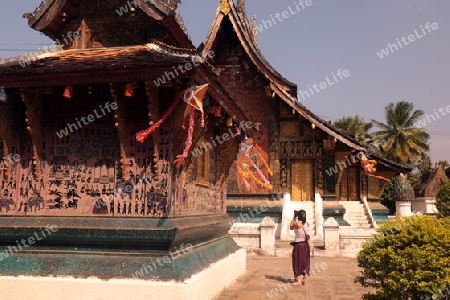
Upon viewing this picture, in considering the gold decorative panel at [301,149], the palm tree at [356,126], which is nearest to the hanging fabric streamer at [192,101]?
the gold decorative panel at [301,149]

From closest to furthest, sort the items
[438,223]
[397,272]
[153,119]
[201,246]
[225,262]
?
[397,272]
[438,223]
[153,119]
[201,246]
[225,262]

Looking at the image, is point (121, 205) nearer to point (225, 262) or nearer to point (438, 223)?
point (225, 262)

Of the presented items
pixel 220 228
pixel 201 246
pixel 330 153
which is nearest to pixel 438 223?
pixel 201 246

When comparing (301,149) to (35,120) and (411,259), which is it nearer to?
(35,120)

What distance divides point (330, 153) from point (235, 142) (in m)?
10.8

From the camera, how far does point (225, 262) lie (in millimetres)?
8789

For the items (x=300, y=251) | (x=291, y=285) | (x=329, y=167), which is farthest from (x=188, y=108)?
(x=329, y=167)

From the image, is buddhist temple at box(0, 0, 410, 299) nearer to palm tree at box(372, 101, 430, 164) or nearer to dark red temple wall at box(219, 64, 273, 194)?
dark red temple wall at box(219, 64, 273, 194)

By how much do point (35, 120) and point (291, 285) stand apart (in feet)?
19.3

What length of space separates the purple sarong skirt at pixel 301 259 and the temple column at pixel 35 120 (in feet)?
17.6

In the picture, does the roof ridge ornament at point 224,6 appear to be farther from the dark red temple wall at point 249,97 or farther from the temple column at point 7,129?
the temple column at point 7,129

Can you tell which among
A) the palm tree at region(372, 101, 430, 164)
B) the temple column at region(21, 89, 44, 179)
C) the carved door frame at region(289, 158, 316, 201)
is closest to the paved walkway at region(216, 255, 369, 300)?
the temple column at region(21, 89, 44, 179)

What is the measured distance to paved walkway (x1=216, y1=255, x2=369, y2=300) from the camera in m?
8.09

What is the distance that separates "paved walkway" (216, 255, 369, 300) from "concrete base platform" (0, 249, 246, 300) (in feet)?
4.45
